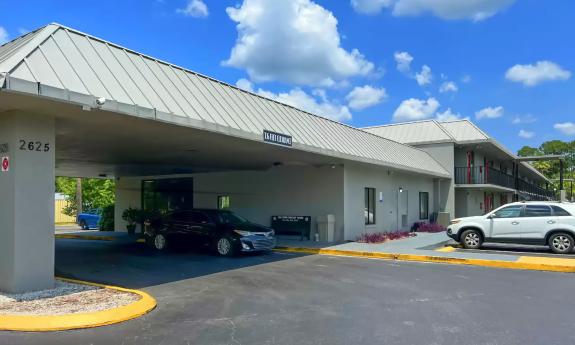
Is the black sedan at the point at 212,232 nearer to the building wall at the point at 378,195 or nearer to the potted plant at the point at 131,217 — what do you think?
the building wall at the point at 378,195

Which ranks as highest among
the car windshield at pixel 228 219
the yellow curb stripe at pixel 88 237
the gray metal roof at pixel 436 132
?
the gray metal roof at pixel 436 132

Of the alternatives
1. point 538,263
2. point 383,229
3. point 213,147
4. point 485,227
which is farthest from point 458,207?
point 213,147

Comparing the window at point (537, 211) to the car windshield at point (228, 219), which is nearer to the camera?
the car windshield at point (228, 219)

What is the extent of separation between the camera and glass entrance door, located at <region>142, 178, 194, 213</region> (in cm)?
2403

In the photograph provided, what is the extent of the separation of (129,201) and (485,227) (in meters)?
18.4

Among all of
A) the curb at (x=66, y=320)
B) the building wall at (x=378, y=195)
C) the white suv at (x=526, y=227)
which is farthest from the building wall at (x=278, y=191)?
the curb at (x=66, y=320)

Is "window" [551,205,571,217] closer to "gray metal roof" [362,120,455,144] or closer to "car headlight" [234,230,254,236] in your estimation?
"car headlight" [234,230,254,236]

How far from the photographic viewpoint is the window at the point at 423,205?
27.6 metres

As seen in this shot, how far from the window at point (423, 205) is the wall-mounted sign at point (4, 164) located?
22.8 m

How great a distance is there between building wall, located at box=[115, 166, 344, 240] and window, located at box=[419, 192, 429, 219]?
1030 cm

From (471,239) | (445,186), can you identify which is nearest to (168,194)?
(471,239)

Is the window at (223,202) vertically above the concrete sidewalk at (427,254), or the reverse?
the window at (223,202)

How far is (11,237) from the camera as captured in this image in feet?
27.7

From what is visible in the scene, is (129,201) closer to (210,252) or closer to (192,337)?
(210,252)
